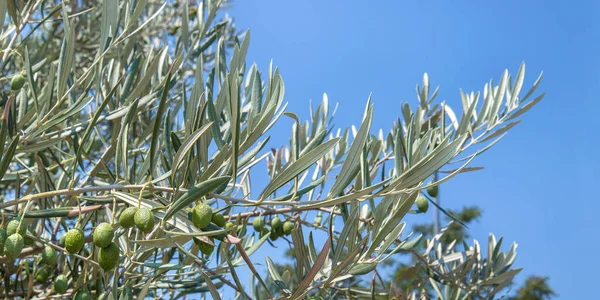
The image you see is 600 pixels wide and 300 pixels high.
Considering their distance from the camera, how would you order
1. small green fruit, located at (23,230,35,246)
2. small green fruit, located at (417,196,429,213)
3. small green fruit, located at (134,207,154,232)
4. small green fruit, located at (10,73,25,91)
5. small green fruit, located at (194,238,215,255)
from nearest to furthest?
Answer: small green fruit, located at (134,207,154,232)
small green fruit, located at (194,238,215,255)
small green fruit, located at (23,230,35,246)
small green fruit, located at (10,73,25,91)
small green fruit, located at (417,196,429,213)

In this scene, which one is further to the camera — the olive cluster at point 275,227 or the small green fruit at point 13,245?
the olive cluster at point 275,227

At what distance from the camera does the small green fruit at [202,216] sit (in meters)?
1.24

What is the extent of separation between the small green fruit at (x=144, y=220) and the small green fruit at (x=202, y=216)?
0.26ft

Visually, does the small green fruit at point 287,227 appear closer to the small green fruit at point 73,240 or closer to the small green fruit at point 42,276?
the small green fruit at point 42,276

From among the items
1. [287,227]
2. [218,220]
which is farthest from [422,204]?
[218,220]

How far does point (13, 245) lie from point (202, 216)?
1.40 feet

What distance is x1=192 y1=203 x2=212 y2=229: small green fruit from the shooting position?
1241mm

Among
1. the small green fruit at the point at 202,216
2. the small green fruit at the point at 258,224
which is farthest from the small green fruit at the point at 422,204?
the small green fruit at the point at 202,216

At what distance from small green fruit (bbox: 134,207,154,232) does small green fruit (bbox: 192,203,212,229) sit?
0.08 metres

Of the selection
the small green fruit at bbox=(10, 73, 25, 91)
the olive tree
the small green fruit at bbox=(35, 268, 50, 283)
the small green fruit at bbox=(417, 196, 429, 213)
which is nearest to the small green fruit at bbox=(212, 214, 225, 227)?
the olive tree

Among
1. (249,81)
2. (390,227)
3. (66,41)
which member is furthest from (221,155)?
(249,81)

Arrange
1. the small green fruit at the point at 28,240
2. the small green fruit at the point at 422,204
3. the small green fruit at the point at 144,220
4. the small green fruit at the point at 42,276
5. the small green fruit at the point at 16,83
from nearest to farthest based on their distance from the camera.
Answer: the small green fruit at the point at 144,220 → the small green fruit at the point at 28,240 → the small green fruit at the point at 16,83 → the small green fruit at the point at 422,204 → the small green fruit at the point at 42,276

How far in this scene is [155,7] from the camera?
5.52m

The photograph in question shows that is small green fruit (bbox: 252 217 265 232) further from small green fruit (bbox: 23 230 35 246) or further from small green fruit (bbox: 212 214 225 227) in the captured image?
small green fruit (bbox: 212 214 225 227)
